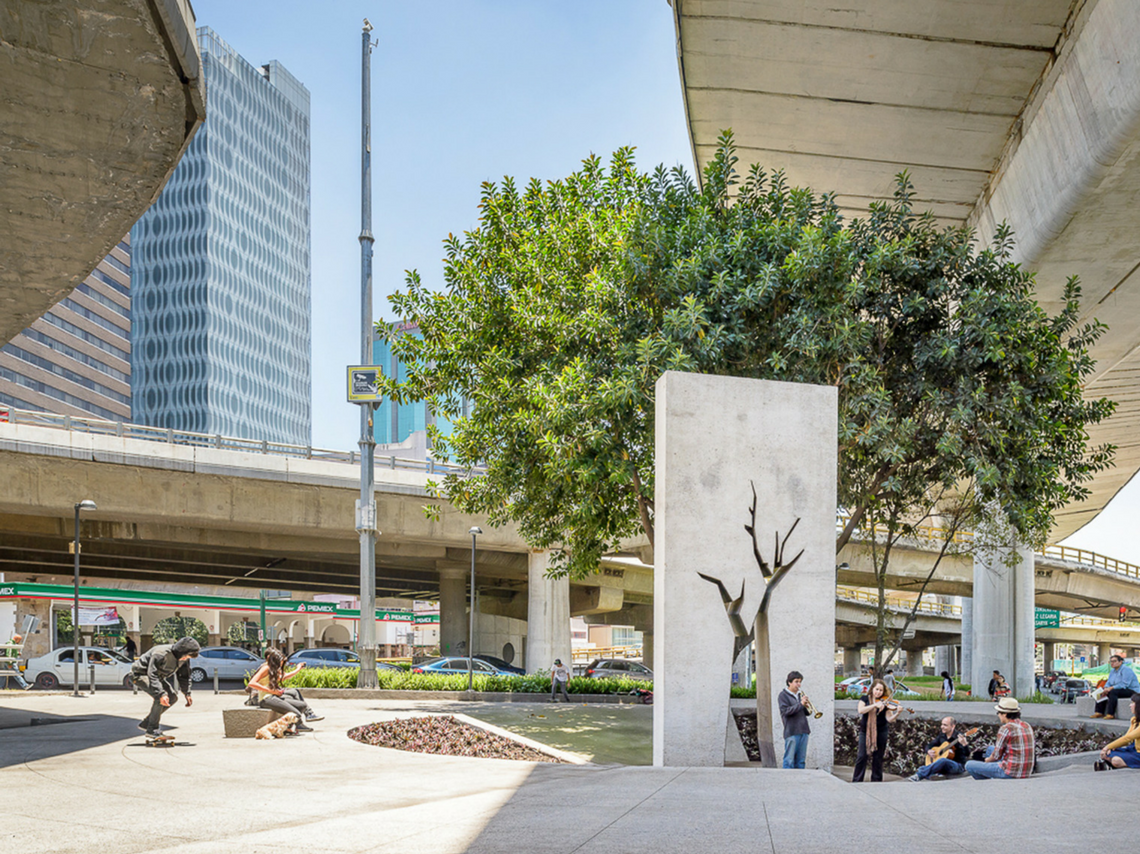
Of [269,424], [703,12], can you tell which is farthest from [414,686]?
[269,424]

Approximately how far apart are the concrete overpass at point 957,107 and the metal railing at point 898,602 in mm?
37796

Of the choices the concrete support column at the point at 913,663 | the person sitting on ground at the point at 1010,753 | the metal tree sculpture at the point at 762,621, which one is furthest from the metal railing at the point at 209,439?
the concrete support column at the point at 913,663

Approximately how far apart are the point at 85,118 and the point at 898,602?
57.5 meters

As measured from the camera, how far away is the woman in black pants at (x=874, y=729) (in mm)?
12344

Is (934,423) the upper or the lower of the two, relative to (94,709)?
upper

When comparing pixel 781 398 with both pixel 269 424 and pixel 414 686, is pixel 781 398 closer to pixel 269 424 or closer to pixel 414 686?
pixel 414 686

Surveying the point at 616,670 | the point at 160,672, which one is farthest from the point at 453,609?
the point at 160,672

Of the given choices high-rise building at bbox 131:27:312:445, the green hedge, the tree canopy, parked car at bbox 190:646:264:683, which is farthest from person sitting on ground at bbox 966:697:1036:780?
high-rise building at bbox 131:27:312:445

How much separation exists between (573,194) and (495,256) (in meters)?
1.94

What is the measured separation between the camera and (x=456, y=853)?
5973 millimetres

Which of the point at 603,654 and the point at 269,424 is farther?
the point at 269,424

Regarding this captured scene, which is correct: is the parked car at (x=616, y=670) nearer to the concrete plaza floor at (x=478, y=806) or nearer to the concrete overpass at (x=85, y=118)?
the concrete plaza floor at (x=478, y=806)

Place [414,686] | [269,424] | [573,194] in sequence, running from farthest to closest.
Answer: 1. [269,424]
2. [414,686]
3. [573,194]

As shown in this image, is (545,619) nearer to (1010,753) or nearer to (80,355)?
(1010,753)
